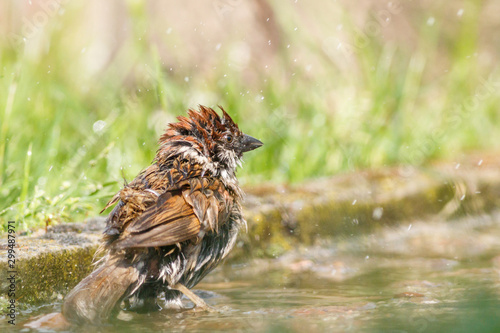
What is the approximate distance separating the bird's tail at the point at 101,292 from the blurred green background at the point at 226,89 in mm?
1016

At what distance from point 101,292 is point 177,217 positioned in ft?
1.62

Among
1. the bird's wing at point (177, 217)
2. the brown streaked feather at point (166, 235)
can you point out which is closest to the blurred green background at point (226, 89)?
the bird's wing at point (177, 217)

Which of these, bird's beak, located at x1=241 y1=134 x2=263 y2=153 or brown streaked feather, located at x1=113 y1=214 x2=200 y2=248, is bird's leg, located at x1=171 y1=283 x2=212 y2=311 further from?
bird's beak, located at x1=241 y1=134 x2=263 y2=153

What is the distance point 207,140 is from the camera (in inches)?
156

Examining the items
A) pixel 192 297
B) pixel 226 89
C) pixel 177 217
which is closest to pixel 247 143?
pixel 177 217

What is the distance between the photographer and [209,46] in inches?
313

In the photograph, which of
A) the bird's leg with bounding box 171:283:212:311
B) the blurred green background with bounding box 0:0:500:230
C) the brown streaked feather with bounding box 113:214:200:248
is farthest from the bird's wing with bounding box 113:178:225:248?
the blurred green background with bounding box 0:0:500:230

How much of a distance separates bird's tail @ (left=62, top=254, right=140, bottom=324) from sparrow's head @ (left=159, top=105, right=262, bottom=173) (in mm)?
740

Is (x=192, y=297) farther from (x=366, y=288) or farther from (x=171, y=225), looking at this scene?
(x=366, y=288)

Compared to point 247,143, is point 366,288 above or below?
below

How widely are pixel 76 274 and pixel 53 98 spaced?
288 centimetres

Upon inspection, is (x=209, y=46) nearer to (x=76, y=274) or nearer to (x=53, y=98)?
(x=53, y=98)

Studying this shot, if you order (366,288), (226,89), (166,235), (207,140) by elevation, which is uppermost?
(226,89)

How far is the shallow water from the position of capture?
309cm
